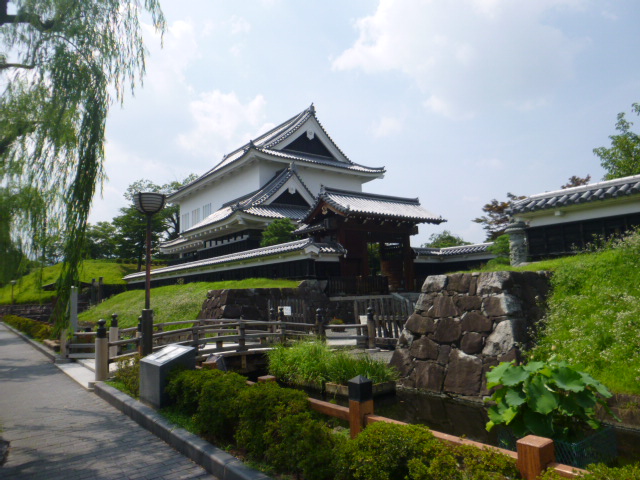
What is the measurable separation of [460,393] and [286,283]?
433 inches

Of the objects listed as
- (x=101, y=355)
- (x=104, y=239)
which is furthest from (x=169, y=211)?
(x=101, y=355)

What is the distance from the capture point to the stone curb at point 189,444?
4.57 m

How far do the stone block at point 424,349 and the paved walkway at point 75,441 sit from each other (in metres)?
5.61

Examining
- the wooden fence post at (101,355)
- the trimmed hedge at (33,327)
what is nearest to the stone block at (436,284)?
the wooden fence post at (101,355)

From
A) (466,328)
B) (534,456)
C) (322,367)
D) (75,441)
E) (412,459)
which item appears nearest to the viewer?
(534,456)

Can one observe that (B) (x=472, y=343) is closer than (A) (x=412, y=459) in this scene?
No

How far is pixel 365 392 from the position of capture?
14.9ft

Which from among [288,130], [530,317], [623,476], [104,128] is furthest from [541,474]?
[288,130]

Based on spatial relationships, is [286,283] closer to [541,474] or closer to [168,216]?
[541,474]

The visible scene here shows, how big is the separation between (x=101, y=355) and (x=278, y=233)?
543 inches

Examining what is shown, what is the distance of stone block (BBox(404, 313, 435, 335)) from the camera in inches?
380

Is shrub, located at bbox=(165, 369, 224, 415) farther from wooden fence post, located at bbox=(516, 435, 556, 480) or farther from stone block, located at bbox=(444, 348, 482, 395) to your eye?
stone block, located at bbox=(444, 348, 482, 395)

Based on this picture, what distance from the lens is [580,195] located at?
12227mm

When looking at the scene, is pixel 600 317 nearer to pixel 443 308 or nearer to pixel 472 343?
pixel 472 343
